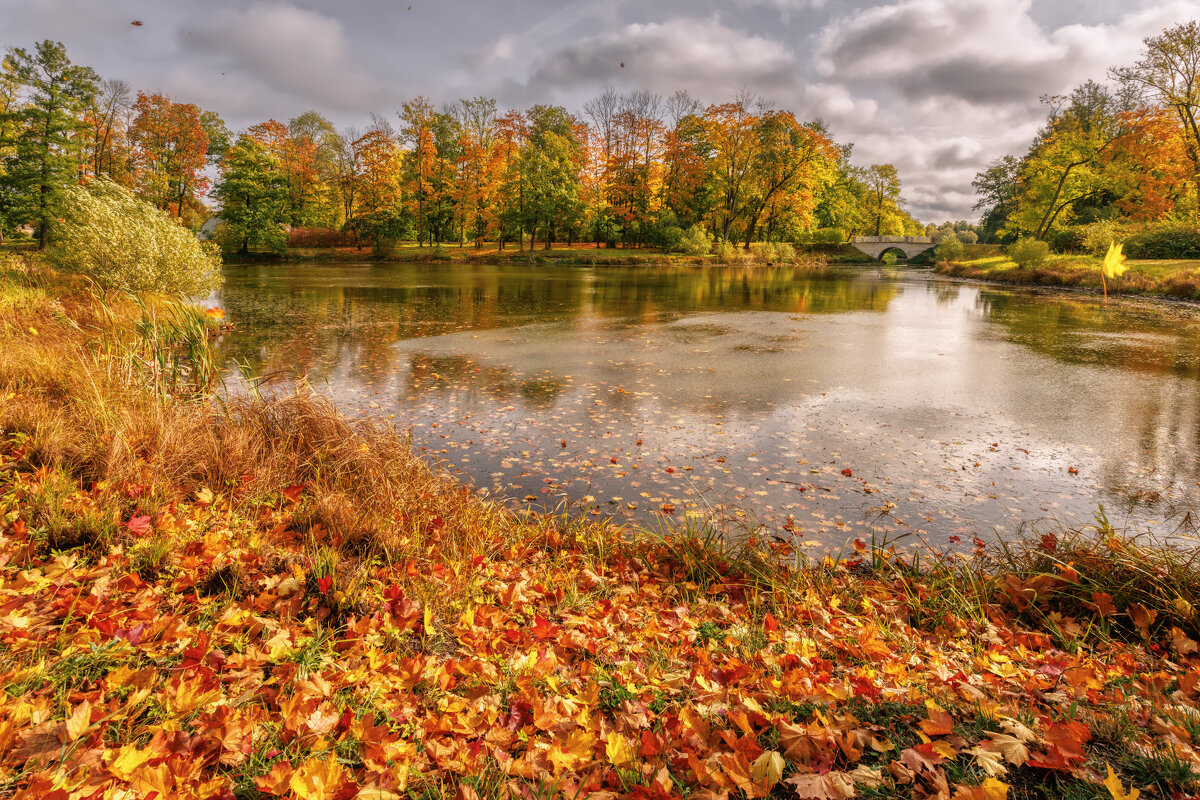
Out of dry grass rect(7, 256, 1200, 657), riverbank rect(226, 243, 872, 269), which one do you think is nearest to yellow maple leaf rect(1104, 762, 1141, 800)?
dry grass rect(7, 256, 1200, 657)

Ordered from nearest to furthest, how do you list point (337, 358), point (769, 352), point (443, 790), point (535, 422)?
point (443, 790)
point (535, 422)
point (337, 358)
point (769, 352)

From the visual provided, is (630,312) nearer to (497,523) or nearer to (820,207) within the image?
(497,523)

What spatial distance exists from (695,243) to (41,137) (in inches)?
1658

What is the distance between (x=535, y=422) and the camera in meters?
7.50

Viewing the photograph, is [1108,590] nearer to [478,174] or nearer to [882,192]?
[478,174]

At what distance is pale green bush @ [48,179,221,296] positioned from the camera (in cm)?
1126

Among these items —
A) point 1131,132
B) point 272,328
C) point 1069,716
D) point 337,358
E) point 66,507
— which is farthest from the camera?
point 1131,132

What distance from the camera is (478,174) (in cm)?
5162

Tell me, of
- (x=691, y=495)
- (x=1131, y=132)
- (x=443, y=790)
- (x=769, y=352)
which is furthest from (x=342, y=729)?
(x=1131, y=132)

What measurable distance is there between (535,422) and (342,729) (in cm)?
538

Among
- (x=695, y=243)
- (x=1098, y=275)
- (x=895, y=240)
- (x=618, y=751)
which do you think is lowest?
(x=618, y=751)

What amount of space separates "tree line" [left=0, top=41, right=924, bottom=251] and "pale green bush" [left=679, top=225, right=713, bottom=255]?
55.7 inches

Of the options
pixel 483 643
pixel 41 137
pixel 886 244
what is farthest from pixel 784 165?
pixel 483 643

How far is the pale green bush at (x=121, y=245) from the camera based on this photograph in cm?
1126
